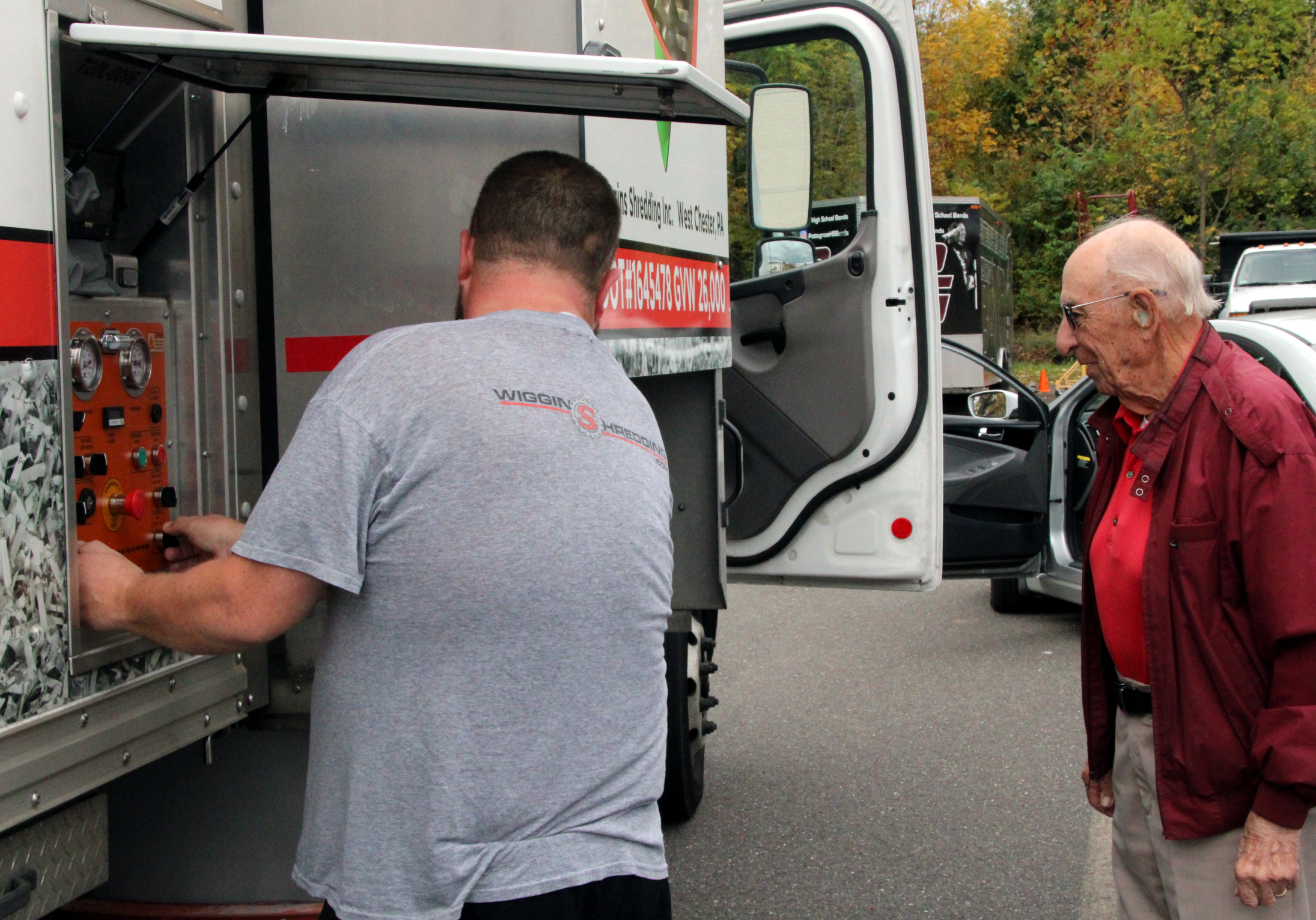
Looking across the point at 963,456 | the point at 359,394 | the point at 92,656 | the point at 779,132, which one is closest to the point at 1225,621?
the point at 359,394

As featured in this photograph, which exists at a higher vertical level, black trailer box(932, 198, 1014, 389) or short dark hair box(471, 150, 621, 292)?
black trailer box(932, 198, 1014, 389)

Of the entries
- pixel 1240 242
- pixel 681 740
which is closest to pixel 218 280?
pixel 681 740

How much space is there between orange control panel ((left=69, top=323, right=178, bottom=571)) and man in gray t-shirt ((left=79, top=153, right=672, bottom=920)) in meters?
0.13

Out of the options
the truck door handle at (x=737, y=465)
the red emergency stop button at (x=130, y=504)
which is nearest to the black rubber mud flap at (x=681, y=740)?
the truck door handle at (x=737, y=465)

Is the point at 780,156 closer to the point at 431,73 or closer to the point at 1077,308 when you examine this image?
the point at 1077,308

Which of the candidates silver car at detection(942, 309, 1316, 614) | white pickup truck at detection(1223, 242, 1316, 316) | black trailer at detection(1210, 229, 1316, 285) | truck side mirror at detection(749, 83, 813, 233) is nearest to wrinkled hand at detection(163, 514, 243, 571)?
truck side mirror at detection(749, 83, 813, 233)

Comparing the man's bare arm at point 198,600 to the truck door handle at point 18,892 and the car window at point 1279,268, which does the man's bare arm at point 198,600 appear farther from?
the car window at point 1279,268

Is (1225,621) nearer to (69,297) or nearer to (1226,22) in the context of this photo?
(69,297)

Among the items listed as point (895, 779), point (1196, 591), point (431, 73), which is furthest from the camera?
point (895, 779)

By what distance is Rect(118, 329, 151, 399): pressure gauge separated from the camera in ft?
6.66

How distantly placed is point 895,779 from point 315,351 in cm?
367

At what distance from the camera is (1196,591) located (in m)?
2.37

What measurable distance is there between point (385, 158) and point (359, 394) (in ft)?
2.64

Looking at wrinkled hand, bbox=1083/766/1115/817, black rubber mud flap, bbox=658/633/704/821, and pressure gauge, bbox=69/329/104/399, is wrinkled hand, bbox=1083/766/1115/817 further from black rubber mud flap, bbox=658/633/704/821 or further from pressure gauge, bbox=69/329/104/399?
pressure gauge, bbox=69/329/104/399
